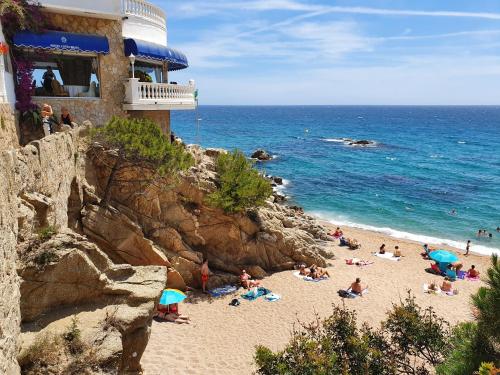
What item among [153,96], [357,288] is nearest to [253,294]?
[357,288]

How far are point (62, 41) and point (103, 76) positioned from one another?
2.46 m

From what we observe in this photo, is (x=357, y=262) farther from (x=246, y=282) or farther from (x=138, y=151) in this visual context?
(x=138, y=151)

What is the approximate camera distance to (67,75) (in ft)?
60.3

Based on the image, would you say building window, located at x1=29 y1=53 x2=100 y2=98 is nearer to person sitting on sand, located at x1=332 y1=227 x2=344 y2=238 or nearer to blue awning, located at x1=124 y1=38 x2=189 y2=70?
blue awning, located at x1=124 y1=38 x2=189 y2=70

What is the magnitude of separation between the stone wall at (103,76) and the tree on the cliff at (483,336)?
16.1 meters

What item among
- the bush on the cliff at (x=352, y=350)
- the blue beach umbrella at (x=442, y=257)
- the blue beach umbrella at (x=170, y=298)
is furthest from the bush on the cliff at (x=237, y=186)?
the blue beach umbrella at (x=442, y=257)

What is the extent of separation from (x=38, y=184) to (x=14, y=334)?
487cm

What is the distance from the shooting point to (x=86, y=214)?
51.4 ft

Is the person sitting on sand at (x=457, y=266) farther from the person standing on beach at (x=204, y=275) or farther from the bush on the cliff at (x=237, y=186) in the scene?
the person standing on beach at (x=204, y=275)

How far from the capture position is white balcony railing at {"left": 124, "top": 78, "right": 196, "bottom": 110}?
18.4 meters

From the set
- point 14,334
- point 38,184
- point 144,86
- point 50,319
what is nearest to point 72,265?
point 50,319

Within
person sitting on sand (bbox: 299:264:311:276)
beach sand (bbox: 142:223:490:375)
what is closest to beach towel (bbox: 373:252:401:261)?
beach sand (bbox: 142:223:490:375)

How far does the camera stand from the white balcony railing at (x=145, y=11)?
59.3 ft

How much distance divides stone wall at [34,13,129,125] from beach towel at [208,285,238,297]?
9.32 metres
